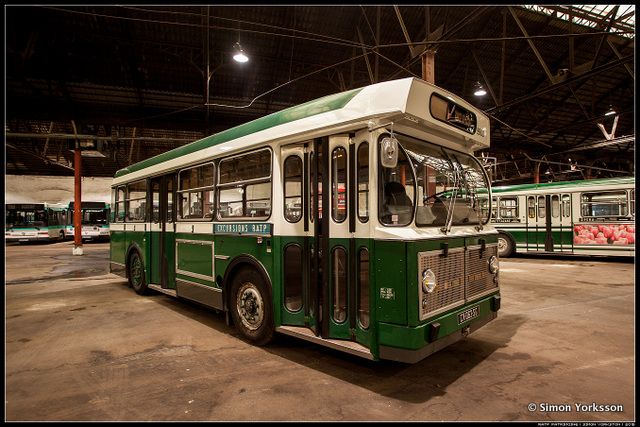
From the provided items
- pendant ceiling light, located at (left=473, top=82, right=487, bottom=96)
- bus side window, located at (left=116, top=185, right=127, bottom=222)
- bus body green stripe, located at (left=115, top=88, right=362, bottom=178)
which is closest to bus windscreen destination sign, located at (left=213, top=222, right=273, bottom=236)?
bus body green stripe, located at (left=115, top=88, right=362, bottom=178)

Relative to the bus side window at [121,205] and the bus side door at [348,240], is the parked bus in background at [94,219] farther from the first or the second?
the bus side door at [348,240]

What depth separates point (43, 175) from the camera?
29.9 meters

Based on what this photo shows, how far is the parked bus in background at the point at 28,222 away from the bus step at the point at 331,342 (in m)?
26.1

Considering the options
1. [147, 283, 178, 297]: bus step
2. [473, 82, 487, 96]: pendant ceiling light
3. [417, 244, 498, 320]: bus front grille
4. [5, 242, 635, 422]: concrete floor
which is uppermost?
[473, 82, 487, 96]: pendant ceiling light

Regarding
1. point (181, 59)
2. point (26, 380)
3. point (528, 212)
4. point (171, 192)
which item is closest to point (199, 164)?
point (171, 192)

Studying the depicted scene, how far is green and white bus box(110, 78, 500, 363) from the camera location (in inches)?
130

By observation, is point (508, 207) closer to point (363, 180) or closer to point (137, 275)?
point (363, 180)

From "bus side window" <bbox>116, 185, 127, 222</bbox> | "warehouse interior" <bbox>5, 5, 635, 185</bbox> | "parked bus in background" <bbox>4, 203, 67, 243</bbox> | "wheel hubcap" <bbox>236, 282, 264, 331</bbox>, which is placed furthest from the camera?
"parked bus in background" <bbox>4, 203, 67, 243</bbox>

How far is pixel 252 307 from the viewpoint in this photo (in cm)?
459

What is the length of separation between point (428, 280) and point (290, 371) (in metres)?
1.76

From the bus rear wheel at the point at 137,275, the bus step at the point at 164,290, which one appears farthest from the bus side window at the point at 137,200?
the bus step at the point at 164,290

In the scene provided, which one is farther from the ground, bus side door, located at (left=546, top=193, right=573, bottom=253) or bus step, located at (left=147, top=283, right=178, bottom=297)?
bus side door, located at (left=546, top=193, right=573, bottom=253)

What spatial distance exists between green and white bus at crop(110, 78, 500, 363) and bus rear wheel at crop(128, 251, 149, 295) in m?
2.92

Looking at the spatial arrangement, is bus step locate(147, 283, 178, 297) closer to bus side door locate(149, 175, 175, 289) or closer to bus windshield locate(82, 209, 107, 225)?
bus side door locate(149, 175, 175, 289)
